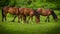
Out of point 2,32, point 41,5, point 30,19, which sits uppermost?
point 41,5

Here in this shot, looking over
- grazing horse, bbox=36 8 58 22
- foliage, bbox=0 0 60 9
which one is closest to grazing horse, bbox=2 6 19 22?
foliage, bbox=0 0 60 9

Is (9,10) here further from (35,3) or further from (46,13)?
(46,13)

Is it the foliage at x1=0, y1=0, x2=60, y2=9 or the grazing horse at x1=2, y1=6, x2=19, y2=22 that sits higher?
the foliage at x1=0, y1=0, x2=60, y2=9

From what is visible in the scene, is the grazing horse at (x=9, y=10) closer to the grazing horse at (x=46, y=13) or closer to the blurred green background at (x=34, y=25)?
the blurred green background at (x=34, y=25)

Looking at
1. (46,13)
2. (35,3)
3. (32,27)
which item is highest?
(35,3)

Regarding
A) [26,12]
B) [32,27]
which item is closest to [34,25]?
[32,27]

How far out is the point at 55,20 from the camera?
2.30 m

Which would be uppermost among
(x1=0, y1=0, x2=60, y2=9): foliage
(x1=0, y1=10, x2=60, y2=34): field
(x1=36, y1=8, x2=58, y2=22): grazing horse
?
(x1=0, y1=0, x2=60, y2=9): foliage

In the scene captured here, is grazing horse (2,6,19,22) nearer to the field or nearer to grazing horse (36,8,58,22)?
the field

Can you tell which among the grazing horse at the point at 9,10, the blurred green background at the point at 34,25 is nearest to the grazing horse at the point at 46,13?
the blurred green background at the point at 34,25

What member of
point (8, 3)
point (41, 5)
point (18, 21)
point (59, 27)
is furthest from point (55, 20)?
point (8, 3)

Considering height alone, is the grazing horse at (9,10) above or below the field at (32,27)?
above

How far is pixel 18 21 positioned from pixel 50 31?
37 cm

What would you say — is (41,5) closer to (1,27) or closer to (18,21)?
(18,21)
